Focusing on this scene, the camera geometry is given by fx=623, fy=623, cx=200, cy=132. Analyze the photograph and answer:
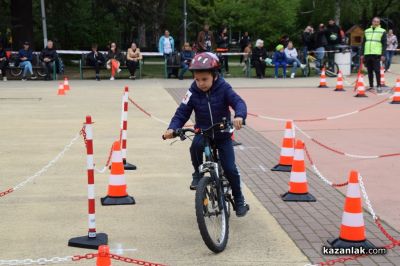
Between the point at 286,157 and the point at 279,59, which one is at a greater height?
the point at 279,59

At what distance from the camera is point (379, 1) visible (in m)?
49.5

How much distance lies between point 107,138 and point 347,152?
4229 millimetres

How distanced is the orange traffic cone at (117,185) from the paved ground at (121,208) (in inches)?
7.5

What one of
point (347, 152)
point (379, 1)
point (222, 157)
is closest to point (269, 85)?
point (347, 152)

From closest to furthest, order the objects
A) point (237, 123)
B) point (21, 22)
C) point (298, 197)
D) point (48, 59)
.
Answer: point (237, 123) < point (298, 197) < point (48, 59) < point (21, 22)

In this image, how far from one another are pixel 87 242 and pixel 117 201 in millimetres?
1498

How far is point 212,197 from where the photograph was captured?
5.29m

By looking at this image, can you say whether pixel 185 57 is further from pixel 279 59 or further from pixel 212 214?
Answer: pixel 212 214

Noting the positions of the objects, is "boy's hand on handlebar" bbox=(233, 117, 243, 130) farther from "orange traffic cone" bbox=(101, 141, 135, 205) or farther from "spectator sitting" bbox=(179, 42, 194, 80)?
"spectator sitting" bbox=(179, 42, 194, 80)

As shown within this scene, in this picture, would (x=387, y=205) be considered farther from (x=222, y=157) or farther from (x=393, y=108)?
(x=393, y=108)

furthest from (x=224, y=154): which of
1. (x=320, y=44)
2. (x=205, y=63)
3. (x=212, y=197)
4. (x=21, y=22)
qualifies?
(x=21, y=22)

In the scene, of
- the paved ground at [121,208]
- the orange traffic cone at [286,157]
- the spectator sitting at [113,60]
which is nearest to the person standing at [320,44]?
the spectator sitting at [113,60]

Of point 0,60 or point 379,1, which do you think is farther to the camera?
point 379,1

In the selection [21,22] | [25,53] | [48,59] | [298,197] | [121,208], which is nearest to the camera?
[121,208]
